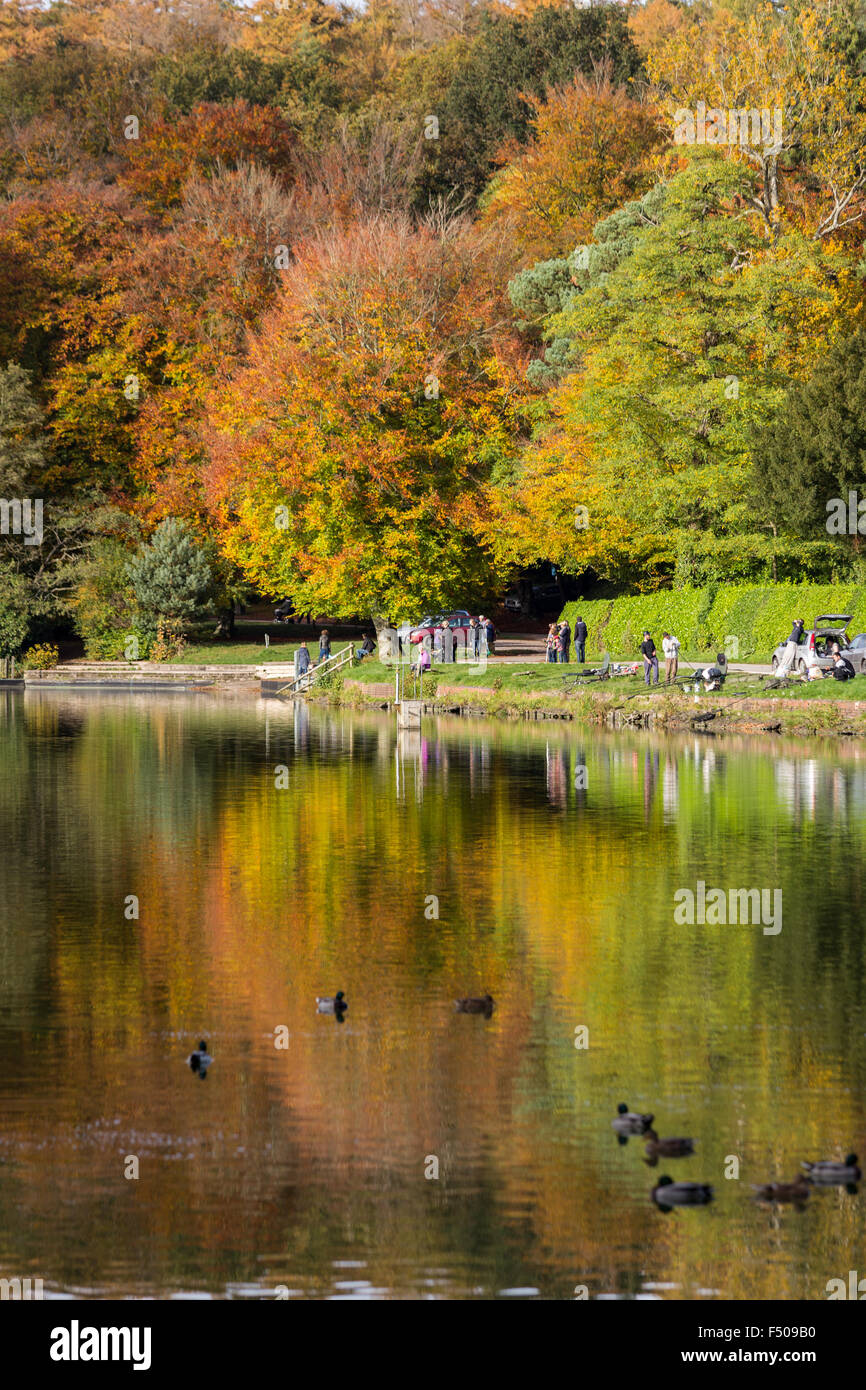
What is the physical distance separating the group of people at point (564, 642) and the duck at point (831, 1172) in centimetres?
4687

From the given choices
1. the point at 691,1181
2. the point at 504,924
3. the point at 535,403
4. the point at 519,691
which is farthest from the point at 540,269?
the point at 691,1181

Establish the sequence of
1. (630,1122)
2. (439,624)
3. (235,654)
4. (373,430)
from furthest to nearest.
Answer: (235,654), (439,624), (373,430), (630,1122)

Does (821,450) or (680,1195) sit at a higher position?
(821,450)

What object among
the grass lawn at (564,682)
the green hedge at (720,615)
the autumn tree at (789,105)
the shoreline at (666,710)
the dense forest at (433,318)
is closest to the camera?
the shoreline at (666,710)

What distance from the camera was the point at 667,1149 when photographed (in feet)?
39.4

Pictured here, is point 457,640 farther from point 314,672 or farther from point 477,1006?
point 477,1006

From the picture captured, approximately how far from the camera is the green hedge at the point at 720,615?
5288 centimetres

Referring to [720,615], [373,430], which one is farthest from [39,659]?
[720,615]

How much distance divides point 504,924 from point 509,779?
14348 mm

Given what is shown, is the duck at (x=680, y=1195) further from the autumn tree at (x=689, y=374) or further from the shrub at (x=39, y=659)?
the shrub at (x=39, y=659)

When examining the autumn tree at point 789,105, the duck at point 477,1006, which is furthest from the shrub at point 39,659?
the duck at point 477,1006

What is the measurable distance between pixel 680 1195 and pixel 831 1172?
3.57 feet

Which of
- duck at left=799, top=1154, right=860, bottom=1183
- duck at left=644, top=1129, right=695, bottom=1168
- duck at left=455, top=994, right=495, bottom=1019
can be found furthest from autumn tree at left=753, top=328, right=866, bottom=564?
duck at left=799, top=1154, right=860, bottom=1183
